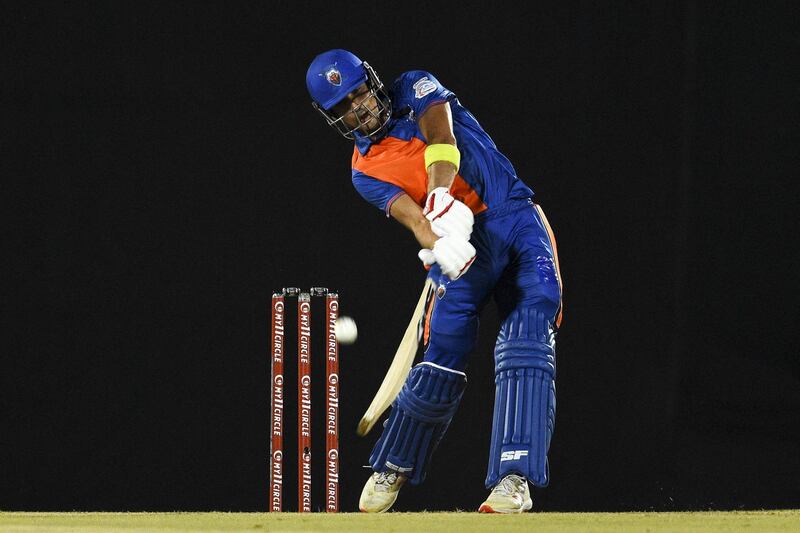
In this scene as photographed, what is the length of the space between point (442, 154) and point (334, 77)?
1.14 ft

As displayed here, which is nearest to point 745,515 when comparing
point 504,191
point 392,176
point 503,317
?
point 503,317

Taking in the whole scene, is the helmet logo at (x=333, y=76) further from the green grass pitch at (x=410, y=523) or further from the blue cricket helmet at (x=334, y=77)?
the green grass pitch at (x=410, y=523)

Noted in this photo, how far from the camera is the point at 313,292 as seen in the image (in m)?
3.79

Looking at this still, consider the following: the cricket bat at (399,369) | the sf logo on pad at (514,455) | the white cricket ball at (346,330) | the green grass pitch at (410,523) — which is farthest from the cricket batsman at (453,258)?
the white cricket ball at (346,330)

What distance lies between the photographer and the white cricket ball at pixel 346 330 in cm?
384

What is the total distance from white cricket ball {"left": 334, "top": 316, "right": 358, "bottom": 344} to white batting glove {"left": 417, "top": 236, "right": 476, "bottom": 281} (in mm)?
1287

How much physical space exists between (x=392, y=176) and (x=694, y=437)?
1593 mm

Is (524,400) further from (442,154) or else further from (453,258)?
(442,154)

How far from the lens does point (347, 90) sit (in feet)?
9.18

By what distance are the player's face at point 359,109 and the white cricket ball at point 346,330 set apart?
1.12 metres

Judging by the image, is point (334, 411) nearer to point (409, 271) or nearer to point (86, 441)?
point (409, 271)

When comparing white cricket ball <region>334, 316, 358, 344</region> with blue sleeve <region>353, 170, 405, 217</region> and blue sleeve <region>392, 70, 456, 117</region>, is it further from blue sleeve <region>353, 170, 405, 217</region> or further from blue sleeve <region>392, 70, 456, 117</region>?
blue sleeve <region>392, 70, 456, 117</region>

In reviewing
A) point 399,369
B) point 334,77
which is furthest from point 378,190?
point 399,369

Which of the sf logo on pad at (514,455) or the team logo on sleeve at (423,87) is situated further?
the team logo on sleeve at (423,87)
